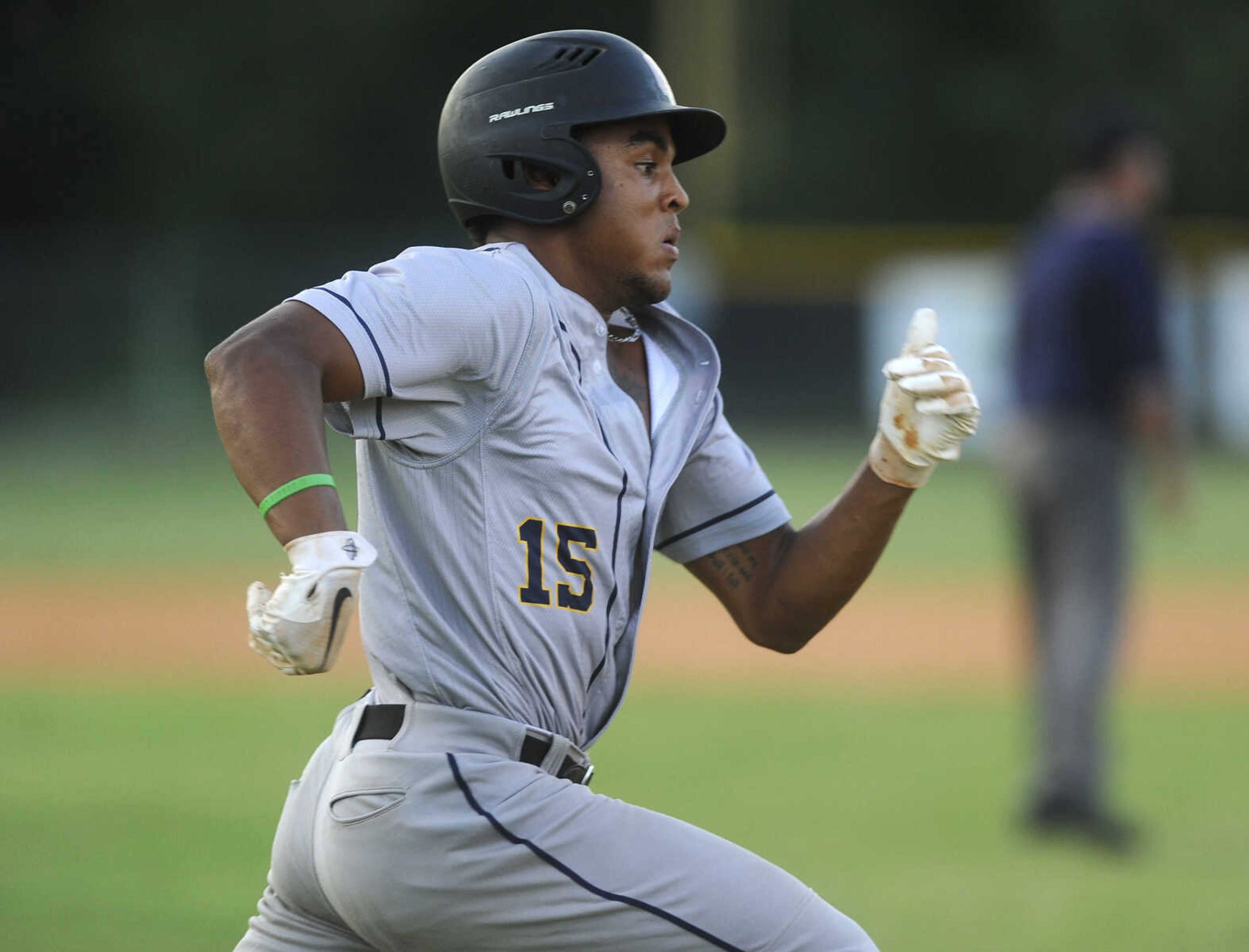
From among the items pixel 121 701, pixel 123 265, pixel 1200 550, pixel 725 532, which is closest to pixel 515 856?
pixel 725 532

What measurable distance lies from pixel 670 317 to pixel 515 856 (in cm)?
123

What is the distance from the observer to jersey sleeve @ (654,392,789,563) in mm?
3564

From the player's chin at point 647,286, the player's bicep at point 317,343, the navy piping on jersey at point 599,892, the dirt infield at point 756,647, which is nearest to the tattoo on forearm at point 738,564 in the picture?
the player's chin at point 647,286

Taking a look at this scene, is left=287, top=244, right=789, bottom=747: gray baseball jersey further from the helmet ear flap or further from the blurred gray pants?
the blurred gray pants

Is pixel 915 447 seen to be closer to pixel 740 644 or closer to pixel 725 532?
pixel 725 532

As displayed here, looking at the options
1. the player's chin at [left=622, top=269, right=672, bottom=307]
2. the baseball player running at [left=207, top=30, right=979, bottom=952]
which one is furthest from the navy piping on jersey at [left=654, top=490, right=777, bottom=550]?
the player's chin at [left=622, top=269, right=672, bottom=307]

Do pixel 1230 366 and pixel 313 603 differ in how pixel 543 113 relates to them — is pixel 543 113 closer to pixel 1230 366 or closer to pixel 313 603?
pixel 313 603

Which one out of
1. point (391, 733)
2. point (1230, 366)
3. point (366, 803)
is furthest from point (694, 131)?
point (1230, 366)

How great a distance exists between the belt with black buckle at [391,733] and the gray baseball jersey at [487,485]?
4 cm

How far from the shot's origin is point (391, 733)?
9.55 feet

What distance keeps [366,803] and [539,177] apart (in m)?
1.18

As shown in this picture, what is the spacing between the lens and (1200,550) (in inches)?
593

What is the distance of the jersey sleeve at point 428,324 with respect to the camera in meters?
2.71

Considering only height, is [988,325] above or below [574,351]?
above
